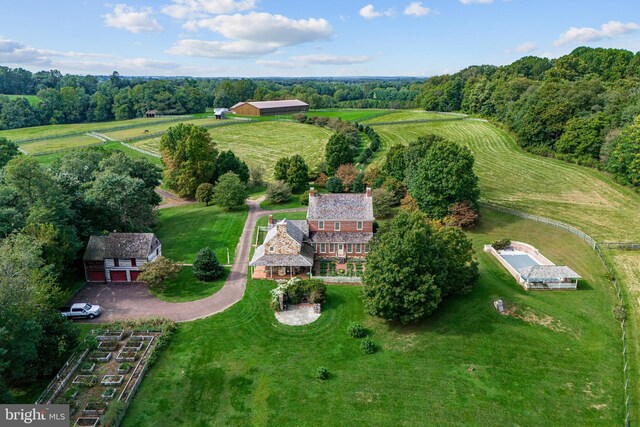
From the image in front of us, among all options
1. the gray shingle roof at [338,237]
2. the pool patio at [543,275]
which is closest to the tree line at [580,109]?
the pool patio at [543,275]

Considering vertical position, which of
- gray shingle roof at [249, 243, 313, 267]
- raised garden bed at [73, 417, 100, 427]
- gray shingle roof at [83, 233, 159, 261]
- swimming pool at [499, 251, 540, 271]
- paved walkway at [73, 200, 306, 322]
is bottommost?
raised garden bed at [73, 417, 100, 427]

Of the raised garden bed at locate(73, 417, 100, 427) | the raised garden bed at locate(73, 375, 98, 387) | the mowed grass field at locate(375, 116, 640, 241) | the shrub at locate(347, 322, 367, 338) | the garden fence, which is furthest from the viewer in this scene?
the mowed grass field at locate(375, 116, 640, 241)

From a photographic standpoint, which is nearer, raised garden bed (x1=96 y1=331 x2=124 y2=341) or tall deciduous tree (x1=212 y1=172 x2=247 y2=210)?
raised garden bed (x1=96 y1=331 x2=124 y2=341)

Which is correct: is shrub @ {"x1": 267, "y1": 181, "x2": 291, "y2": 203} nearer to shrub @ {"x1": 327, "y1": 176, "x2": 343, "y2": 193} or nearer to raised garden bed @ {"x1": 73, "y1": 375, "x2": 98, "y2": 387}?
shrub @ {"x1": 327, "y1": 176, "x2": 343, "y2": 193}

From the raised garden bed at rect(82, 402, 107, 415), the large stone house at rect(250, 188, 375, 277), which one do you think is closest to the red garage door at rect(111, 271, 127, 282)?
the large stone house at rect(250, 188, 375, 277)

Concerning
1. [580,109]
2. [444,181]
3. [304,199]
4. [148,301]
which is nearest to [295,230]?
[148,301]

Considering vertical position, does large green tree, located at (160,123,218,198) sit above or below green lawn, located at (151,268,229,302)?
above
